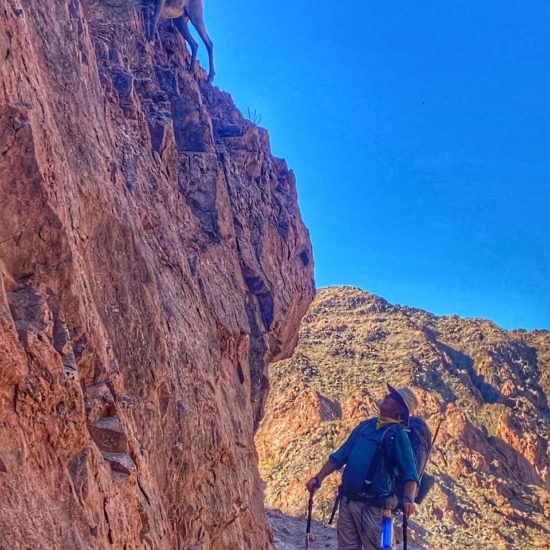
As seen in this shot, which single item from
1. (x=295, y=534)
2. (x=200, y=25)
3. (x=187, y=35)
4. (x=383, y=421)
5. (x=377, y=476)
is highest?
(x=200, y=25)

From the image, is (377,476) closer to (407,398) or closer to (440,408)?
(407,398)

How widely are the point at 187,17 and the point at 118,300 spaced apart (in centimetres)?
905

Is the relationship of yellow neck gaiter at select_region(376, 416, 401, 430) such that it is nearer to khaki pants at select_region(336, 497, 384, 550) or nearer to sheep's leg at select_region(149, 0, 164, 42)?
khaki pants at select_region(336, 497, 384, 550)

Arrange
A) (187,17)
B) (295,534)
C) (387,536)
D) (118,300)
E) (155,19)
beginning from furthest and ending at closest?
1. (295,534)
2. (187,17)
3. (155,19)
4. (118,300)
5. (387,536)

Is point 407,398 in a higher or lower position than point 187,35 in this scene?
lower

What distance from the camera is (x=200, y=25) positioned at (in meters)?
13.3

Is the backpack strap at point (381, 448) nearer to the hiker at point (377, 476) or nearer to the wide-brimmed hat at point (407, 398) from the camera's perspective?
the hiker at point (377, 476)

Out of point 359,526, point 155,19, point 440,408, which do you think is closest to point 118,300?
point 359,526

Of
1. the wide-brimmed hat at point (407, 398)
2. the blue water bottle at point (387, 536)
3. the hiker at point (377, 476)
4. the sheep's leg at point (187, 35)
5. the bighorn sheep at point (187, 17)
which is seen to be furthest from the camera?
the sheep's leg at point (187, 35)

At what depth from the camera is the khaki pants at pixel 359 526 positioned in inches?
214

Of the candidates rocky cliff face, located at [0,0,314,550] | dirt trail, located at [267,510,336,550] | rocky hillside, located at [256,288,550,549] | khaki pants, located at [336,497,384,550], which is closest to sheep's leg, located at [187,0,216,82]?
rocky cliff face, located at [0,0,314,550]

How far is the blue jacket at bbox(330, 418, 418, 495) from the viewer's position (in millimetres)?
5445

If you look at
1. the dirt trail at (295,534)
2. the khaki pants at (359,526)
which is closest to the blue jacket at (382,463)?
the khaki pants at (359,526)

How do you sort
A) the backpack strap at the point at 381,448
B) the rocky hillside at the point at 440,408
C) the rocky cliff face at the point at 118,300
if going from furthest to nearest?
the rocky hillside at the point at 440,408 → the backpack strap at the point at 381,448 → the rocky cliff face at the point at 118,300
